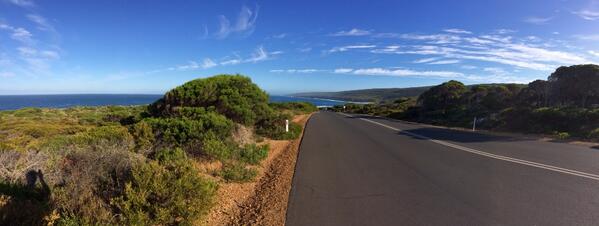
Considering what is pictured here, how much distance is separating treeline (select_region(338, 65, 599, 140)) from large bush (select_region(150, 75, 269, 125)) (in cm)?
1388

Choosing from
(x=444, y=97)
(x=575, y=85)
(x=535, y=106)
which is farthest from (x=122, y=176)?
(x=444, y=97)

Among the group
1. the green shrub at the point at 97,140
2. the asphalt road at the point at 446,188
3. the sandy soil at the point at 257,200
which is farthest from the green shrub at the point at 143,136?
the asphalt road at the point at 446,188

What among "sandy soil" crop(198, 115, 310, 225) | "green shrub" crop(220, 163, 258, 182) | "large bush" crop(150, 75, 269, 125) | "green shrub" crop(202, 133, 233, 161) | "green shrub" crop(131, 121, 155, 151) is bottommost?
"sandy soil" crop(198, 115, 310, 225)

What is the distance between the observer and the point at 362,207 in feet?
16.9

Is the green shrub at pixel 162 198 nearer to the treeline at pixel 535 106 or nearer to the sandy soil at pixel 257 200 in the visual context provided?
the sandy soil at pixel 257 200

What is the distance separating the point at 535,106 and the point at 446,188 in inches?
A: 994

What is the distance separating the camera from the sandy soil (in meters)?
4.80

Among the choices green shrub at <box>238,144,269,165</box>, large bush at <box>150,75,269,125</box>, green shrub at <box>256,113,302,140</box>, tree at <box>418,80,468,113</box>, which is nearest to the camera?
green shrub at <box>238,144,269,165</box>

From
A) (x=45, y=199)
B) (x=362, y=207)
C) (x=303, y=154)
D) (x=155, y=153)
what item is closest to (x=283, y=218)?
(x=362, y=207)

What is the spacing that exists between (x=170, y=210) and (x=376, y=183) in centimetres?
394

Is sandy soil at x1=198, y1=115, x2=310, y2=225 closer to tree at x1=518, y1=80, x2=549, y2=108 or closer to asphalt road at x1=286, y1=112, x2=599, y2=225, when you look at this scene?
asphalt road at x1=286, y1=112, x2=599, y2=225

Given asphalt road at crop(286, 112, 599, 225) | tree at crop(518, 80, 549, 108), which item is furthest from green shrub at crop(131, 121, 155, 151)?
tree at crop(518, 80, 549, 108)

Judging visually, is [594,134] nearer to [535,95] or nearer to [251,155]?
[251,155]

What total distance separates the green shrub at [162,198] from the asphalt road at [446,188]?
51.5 inches
